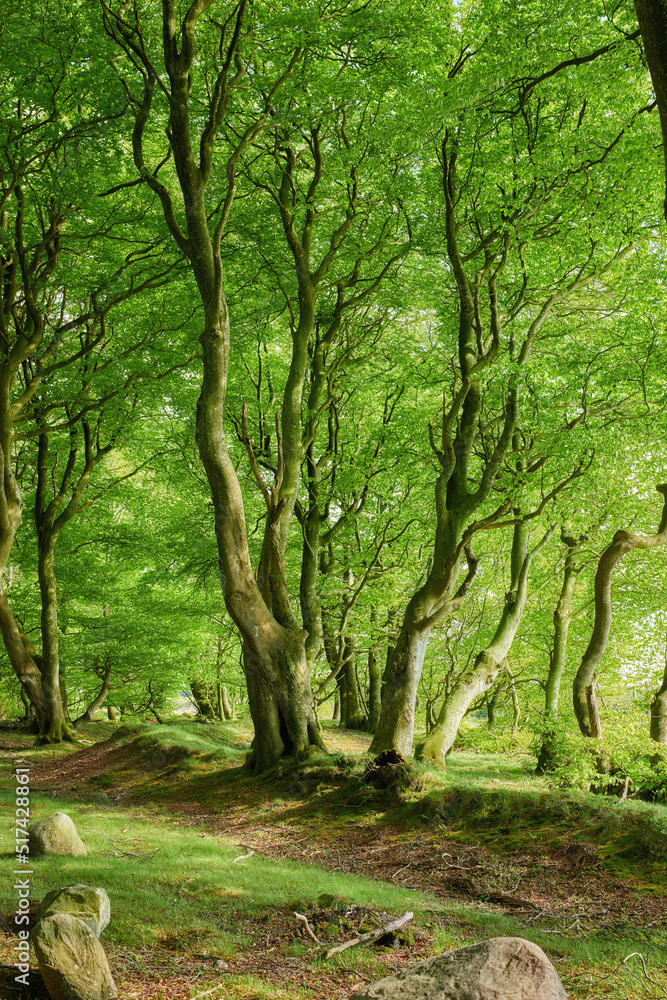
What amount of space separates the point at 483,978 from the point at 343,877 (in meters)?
3.78

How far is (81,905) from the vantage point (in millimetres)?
4125

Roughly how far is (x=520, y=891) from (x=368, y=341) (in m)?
11.8

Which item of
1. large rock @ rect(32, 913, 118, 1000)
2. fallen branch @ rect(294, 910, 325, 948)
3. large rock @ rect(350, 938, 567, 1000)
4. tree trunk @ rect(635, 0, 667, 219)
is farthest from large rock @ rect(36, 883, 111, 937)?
tree trunk @ rect(635, 0, 667, 219)

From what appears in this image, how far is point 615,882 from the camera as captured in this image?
18.9ft

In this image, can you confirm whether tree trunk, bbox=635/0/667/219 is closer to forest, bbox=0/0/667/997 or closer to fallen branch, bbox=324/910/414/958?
forest, bbox=0/0/667/997

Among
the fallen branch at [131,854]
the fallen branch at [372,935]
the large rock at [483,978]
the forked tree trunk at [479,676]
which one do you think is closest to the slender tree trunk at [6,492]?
the fallen branch at [131,854]

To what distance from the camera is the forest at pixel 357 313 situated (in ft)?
29.7

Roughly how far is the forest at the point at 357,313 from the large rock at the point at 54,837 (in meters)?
4.07

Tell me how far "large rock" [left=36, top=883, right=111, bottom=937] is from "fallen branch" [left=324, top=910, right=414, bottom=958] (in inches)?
54.0

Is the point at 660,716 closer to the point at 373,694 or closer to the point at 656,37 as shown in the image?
the point at 373,694

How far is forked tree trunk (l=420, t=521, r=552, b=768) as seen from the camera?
10273 mm

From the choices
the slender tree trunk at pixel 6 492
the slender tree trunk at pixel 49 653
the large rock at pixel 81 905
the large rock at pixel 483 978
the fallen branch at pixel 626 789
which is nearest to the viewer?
the large rock at pixel 483 978

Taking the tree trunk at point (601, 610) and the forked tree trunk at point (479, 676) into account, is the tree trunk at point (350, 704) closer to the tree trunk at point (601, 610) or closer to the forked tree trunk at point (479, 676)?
the forked tree trunk at point (479, 676)

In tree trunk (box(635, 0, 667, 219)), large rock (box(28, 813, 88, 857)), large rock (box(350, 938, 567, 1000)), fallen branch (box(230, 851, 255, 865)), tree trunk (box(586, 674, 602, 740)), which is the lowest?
fallen branch (box(230, 851, 255, 865))
